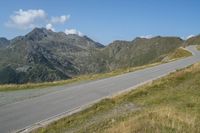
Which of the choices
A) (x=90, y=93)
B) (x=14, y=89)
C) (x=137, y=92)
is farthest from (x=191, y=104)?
(x=14, y=89)

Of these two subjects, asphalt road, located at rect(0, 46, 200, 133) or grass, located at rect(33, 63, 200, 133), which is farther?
asphalt road, located at rect(0, 46, 200, 133)

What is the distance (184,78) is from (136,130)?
63.4 feet

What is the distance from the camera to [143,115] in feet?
43.7

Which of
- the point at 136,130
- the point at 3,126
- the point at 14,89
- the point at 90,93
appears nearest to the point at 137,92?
the point at 90,93

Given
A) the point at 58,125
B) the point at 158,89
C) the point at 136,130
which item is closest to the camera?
the point at 136,130

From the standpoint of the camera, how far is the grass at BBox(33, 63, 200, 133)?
11.0 metres

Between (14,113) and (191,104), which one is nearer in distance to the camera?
(191,104)

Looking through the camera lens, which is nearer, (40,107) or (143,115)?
(143,115)

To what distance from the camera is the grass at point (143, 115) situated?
10974mm

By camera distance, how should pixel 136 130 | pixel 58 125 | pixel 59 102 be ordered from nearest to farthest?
pixel 136 130 < pixel 58 125 < pixel 59 102

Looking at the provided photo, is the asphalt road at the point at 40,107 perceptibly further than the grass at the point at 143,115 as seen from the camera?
Yes

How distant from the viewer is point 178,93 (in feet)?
68.6

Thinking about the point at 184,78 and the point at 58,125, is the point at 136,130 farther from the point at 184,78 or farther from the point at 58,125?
the point at 184,78

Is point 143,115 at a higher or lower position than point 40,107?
higher
